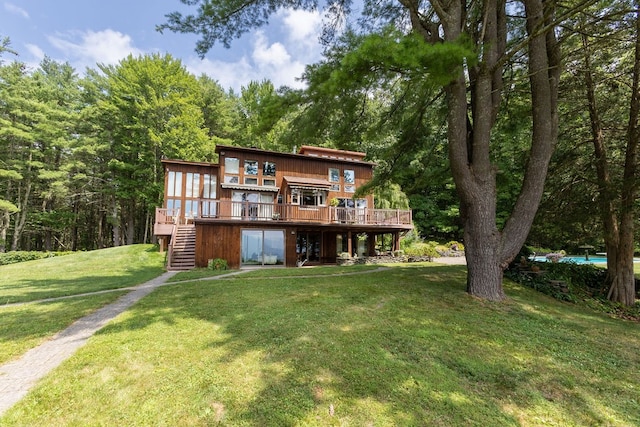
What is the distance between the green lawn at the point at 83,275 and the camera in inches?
301

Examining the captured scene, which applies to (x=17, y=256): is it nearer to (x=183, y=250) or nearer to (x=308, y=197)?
(x=183, y=250)

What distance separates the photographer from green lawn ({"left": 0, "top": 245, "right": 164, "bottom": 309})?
7.65 metres

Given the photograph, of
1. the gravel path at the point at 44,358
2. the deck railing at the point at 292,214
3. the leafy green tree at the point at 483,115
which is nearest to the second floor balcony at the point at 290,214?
the deck railing at the point at 292,214

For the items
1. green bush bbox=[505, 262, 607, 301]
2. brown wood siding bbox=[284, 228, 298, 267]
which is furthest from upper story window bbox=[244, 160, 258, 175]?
green bush bbox=[505, 262, 607, 301]

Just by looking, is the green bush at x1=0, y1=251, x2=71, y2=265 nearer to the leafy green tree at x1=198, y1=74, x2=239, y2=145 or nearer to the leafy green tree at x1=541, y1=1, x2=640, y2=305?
the leafy green tree at x1=198, y1=74, x2=239, y2=145

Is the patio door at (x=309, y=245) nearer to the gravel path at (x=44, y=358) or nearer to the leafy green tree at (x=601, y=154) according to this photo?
the leafy green tree at (x=601, y=154)

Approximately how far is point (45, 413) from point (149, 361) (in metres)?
0.96

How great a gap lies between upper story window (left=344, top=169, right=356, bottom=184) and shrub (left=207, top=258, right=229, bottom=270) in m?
9.22

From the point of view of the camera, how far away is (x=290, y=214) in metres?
14.2

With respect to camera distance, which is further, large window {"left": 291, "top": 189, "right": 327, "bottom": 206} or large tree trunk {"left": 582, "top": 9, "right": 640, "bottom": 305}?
large window {"left": 291, "top": 189, "right": 327, "bottom": 206}

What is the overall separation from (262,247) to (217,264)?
2411 mm

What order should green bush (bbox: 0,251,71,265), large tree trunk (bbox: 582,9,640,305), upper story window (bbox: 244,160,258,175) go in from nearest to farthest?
large tree trunk (bbox: 582,9,640,305) < upper story window (bbox: 244,160,258,175) < green bush (bbox: 0,251,71,265)

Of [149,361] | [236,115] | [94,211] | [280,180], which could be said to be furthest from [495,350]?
[94,211]

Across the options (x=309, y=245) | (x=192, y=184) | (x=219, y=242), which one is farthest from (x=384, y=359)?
(x=192, y=184)
